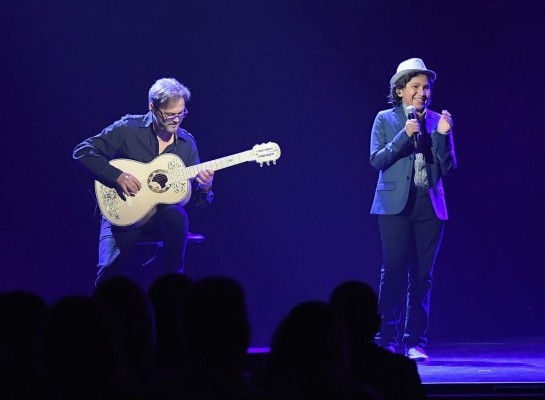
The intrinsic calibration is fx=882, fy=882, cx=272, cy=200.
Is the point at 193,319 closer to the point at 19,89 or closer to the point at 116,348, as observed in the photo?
the point at 116,348

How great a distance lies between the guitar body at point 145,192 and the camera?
21.7ft

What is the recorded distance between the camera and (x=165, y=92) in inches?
259

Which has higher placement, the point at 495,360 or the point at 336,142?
the point at 336,142

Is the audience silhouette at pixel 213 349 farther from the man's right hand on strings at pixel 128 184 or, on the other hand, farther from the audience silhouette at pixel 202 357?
the man's right hand on strings at pixel 128 184

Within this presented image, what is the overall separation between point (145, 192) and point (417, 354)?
2329 mm

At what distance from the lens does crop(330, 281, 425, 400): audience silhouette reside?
285cm

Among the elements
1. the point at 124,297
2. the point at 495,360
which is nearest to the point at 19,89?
the point at 495,360

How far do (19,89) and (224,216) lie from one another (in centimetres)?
211

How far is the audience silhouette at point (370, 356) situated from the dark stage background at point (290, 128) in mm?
4939

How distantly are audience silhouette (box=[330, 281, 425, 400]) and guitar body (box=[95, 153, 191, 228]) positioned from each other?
3.72 m

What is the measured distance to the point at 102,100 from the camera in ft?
25.4

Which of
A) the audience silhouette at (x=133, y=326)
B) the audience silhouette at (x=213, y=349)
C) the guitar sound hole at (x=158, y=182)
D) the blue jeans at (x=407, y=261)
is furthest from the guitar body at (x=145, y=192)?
the audience silhouette at (x=213, y=349)

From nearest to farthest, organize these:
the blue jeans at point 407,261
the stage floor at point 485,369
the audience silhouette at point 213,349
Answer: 1. the audience silhouette at point 213,349
2. the stage floor at point 485,369
3. the blue jeans at point 407,261

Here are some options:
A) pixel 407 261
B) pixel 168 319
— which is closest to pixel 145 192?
pixel 407 261
